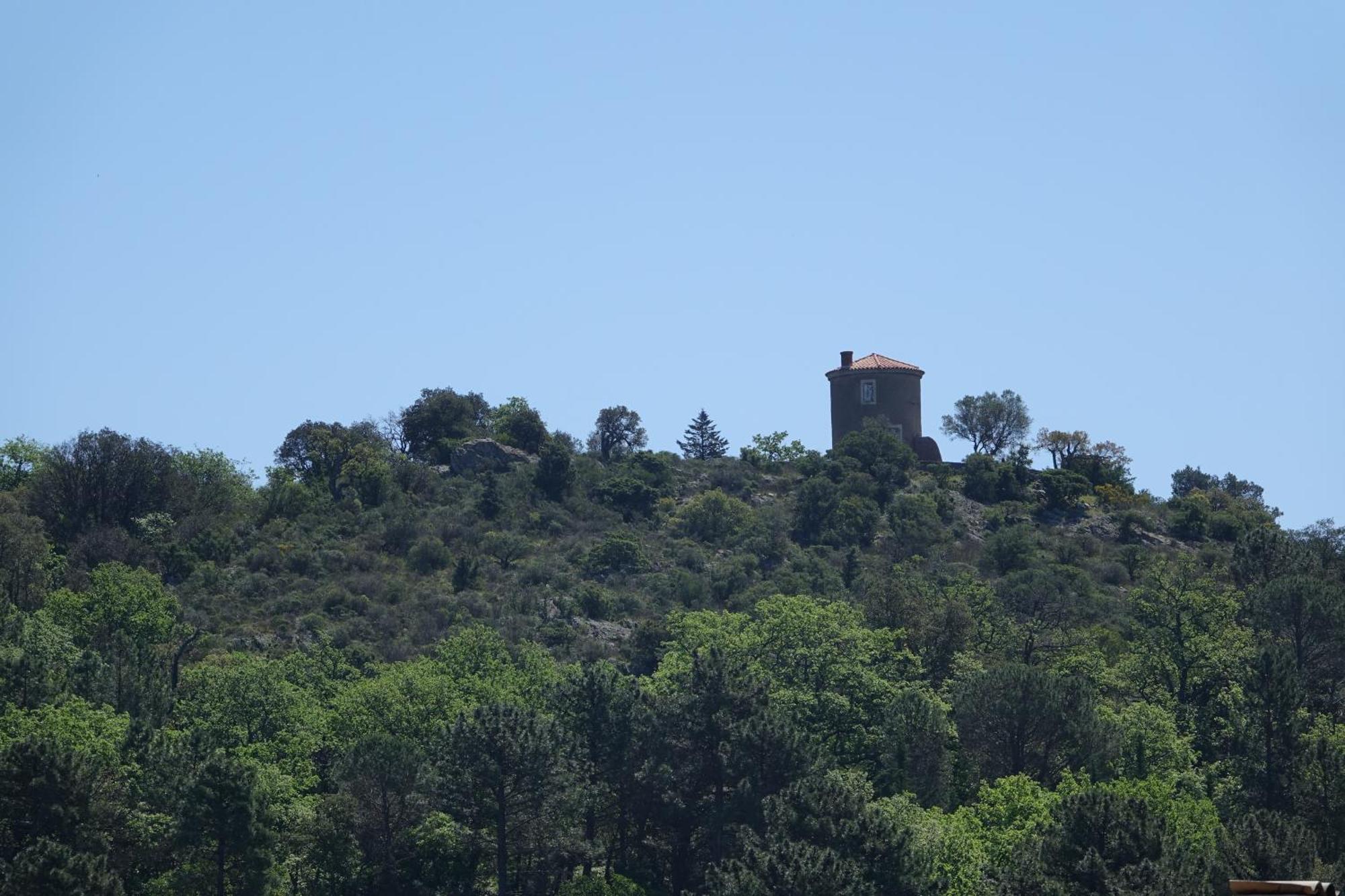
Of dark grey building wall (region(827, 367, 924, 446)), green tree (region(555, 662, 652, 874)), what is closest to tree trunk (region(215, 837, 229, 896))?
green tree (region(555, 662, 652, 874))

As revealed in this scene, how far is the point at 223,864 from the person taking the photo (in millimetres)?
48312

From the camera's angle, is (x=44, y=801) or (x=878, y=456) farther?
(x=878, y=456)

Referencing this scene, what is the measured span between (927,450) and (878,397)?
15.8 ft

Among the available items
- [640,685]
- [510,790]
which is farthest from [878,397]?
[510,790]

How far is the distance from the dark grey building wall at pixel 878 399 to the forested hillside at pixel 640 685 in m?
5.04

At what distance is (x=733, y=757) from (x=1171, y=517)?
185 ft

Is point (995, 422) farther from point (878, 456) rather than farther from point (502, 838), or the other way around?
point (502, 838)

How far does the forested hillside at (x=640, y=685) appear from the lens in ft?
153

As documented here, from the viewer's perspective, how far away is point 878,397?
108 m

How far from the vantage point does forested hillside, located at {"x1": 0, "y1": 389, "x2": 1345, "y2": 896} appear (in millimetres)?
46562

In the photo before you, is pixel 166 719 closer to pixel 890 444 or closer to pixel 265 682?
pixel 265 682

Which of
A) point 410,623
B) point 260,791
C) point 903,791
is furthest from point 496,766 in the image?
point 410,623

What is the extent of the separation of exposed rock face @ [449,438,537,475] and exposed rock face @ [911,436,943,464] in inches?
918

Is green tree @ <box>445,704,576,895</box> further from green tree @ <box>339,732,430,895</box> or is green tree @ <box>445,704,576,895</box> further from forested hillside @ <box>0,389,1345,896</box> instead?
green tree @ <box>339,732,430,895</box>
